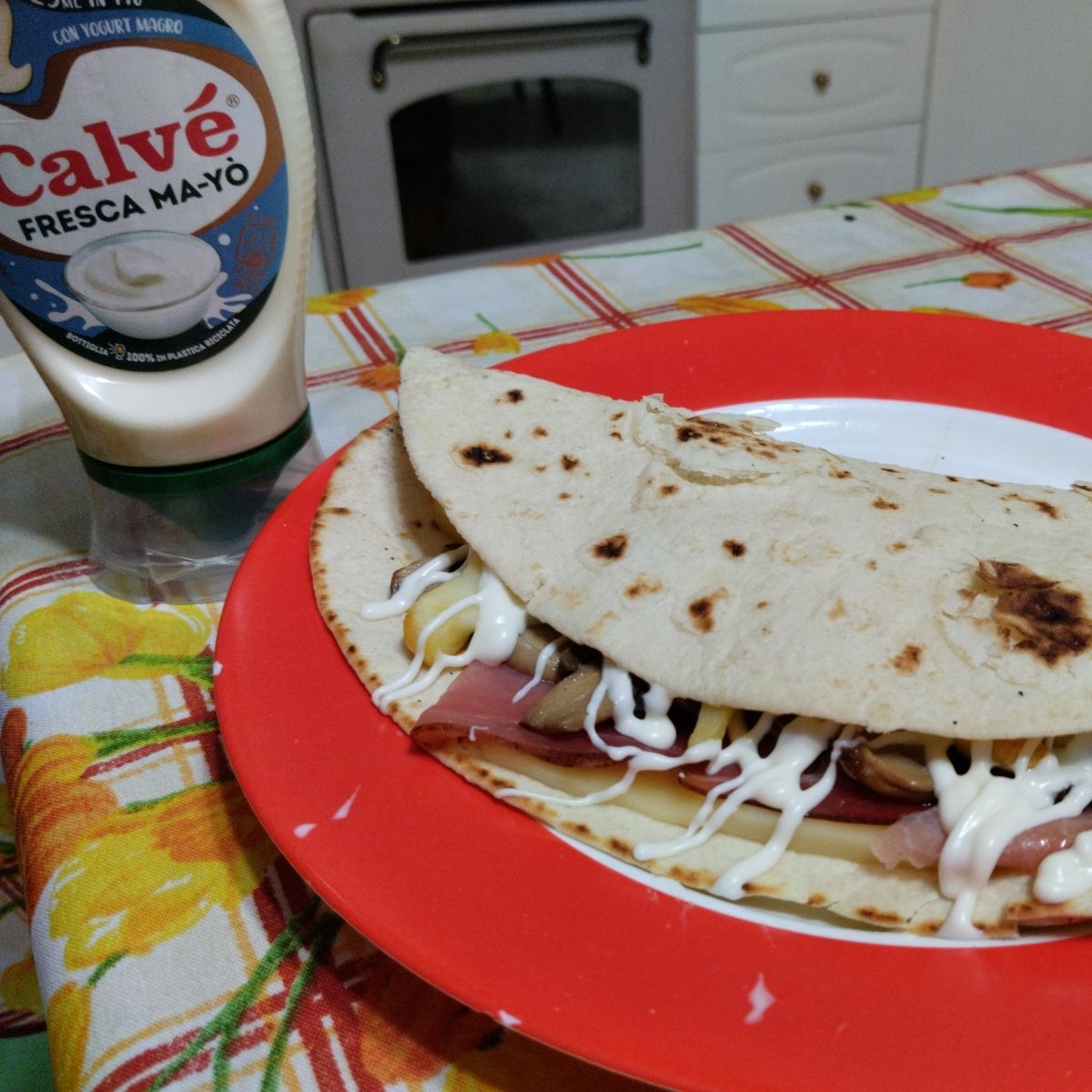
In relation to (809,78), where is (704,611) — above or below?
above

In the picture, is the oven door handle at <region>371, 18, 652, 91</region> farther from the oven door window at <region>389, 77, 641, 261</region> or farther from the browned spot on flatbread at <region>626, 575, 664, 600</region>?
the browned spot on flatbread at <region>626, 575, 664, 600</region>

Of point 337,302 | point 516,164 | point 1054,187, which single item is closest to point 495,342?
point 337,302

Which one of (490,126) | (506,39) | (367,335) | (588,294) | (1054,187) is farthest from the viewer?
(490,126)

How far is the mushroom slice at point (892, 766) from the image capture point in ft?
2.88

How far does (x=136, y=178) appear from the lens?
101 cm

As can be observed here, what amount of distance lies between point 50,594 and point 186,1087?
0.69 m

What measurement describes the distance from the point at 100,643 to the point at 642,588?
0.63m

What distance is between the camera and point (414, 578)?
114cm

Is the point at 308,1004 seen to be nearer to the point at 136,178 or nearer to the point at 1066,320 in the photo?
the point at 136,178

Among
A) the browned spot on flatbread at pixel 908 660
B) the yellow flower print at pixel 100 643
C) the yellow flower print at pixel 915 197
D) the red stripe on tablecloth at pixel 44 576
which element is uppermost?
the browned spot on flatbread at pixel 908 660

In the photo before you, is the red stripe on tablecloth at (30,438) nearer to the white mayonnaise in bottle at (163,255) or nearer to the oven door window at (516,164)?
the white mayonnaise in bottle at (163,255)

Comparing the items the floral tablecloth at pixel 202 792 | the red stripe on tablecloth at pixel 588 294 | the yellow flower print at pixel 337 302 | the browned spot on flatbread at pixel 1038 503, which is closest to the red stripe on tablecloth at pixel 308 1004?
the floral tablecloth at pixel 202 792

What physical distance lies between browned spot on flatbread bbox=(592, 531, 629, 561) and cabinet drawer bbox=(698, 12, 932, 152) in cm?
326

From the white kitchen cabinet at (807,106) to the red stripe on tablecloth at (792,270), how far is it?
1937 millimetres
